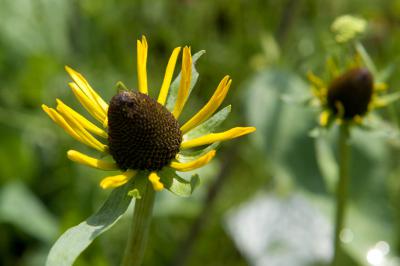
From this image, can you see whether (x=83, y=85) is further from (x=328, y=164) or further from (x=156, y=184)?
(x=328, y=164)

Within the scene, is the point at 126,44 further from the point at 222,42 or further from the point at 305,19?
the point at 305,19

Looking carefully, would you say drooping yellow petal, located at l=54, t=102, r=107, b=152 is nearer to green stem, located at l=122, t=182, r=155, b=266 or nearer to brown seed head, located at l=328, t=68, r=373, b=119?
green stem, located at l=122, t=182, r=155, b=266

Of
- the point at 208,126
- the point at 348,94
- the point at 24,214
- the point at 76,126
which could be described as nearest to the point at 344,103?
the point at 348,94

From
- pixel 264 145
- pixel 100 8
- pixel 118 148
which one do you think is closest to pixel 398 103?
pixel 264 145

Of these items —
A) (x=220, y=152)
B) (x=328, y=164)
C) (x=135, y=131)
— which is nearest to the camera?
(x=135, y=131)

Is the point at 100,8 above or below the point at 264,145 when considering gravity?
above

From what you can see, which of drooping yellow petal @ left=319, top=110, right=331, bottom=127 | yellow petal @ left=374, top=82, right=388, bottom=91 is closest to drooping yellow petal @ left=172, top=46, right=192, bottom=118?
drooping yellow petal @ left=319, top=110, right=331, bottom=127

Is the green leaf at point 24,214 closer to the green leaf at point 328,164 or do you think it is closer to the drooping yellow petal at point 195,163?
the green leaf at point 328,164
